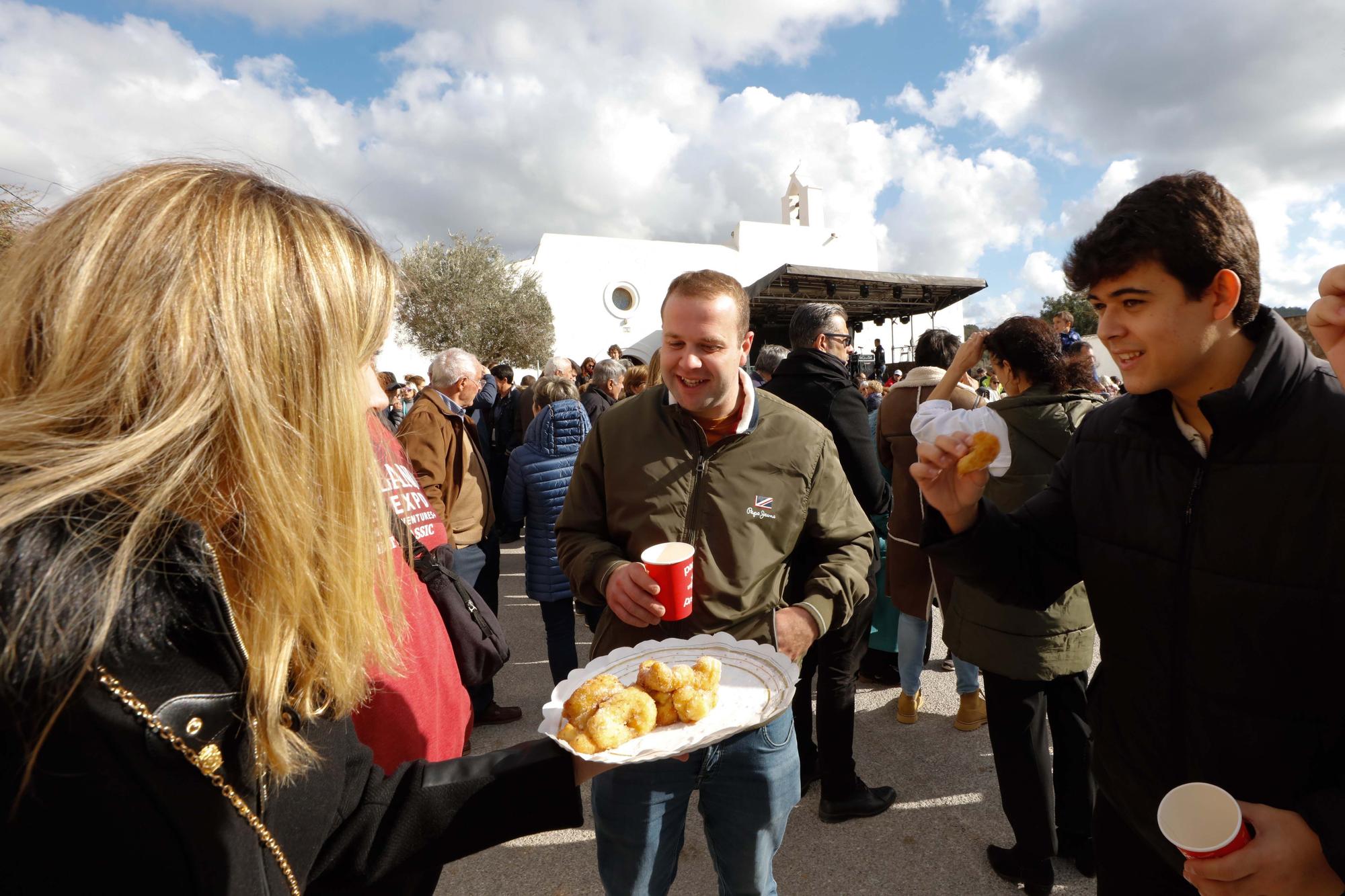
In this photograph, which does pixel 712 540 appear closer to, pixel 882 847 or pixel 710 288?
pixel 710 288

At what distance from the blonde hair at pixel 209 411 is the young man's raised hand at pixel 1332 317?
1693 millimetres

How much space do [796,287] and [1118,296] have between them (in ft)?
60.8

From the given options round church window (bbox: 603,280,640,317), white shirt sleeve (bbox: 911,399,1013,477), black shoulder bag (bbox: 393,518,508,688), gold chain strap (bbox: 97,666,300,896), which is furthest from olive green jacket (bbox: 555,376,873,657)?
round church window (bbox: 603,280,640,317)

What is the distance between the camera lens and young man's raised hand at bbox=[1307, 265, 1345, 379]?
1.16m

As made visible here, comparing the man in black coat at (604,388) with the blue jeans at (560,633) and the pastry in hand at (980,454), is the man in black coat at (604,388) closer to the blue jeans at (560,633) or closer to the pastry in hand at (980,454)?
the blue jeans at (560,633)

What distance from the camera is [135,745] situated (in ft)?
2.41

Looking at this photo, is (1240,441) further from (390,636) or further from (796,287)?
(796,287)

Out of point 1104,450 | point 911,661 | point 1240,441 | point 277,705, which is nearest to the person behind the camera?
point 277,705

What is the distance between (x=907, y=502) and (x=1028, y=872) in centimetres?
167

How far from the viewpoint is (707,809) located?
1.95 metres

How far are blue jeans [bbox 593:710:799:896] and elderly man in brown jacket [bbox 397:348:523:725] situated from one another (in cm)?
228

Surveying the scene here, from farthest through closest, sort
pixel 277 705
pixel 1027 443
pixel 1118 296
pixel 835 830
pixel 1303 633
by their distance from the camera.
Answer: pixel 835 830
pixel 1027 443
pixel 1118 296
pixel 1303 633
pixel 277 705

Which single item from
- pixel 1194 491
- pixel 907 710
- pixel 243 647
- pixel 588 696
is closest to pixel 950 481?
pixel 1194 491

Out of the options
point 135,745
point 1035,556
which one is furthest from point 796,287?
point 135,745
